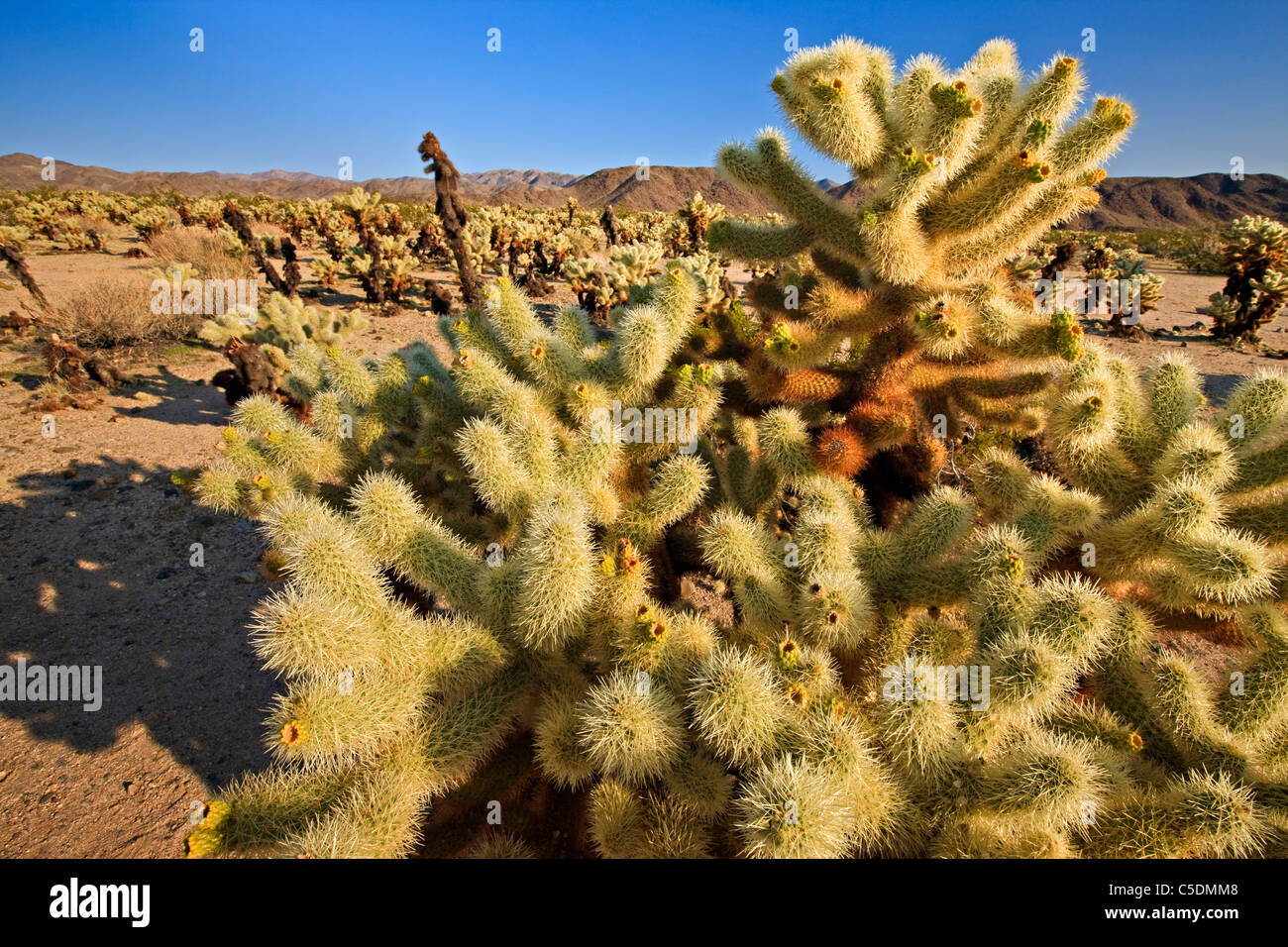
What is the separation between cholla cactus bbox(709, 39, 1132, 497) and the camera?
252 cm

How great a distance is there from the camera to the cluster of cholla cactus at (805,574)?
1571 millimetres

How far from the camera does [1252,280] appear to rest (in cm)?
1061

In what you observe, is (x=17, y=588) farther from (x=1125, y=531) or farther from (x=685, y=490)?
(x=1125, y=531)

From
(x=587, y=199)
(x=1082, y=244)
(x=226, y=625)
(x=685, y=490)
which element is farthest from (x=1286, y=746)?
(x=587, y=199)

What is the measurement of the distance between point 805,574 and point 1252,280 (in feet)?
46.8

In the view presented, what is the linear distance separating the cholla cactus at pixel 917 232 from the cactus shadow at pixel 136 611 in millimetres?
3982

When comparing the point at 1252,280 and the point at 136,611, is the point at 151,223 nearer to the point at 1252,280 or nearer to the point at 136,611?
the point at 136,611

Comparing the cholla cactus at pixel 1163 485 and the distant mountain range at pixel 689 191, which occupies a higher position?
the distant mountain range at pixel 689 191

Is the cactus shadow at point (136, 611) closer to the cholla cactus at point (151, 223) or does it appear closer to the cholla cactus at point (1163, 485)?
the cholla cactus at point (1163, 485)

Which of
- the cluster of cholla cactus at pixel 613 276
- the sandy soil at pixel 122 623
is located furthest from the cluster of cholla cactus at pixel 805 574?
the cluster of cholla cactus at pixel 613 276

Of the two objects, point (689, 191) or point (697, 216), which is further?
point (689, 191)

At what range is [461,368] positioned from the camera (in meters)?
2.59

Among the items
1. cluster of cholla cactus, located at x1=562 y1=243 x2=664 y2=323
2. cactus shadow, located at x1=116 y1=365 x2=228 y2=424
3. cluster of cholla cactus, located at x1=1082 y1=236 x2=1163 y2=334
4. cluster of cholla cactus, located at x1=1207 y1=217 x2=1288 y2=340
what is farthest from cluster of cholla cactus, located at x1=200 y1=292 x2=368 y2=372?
cluster of cholla cactus, located at x1=1207 y1=217 x2=1288 y2=340

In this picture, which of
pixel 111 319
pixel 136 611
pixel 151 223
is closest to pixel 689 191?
pixel 151 223
